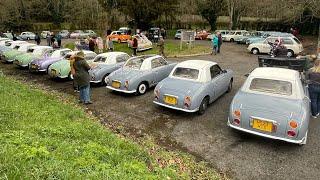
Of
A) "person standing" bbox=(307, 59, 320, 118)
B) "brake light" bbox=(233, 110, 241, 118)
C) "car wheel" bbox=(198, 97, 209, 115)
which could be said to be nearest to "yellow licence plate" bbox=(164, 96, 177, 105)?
"car wheel" bbox=(198, 97, 209, 115)

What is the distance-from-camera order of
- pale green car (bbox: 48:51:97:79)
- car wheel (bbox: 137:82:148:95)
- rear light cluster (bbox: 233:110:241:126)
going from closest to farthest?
rear light cluster (bbox: 233:110:241:126), car wheel (bbox: 137:82:148:95), pale green car (bbox: 48:51:97:79)

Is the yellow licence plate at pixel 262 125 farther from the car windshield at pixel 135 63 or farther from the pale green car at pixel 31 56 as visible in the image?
the pale green car at pixel 31 56

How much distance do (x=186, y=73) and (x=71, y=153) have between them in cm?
504

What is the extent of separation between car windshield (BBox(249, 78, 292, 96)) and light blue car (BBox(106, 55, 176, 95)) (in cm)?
429

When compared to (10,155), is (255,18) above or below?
above

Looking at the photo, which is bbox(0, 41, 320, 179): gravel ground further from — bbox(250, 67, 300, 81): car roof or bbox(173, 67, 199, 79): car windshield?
bbox(250, 67, 300, 81): car roof

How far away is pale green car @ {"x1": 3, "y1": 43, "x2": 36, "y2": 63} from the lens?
17.0 meters

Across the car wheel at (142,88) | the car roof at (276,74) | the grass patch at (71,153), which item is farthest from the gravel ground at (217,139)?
the car roof at (276,74)

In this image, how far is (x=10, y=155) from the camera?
4074mm

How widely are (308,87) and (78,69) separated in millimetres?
6826

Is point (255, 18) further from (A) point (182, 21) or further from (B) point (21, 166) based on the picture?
(B) point (21, 166)

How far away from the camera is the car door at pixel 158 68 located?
1080 cm

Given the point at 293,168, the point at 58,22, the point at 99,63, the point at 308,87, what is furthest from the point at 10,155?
the point at 58,22

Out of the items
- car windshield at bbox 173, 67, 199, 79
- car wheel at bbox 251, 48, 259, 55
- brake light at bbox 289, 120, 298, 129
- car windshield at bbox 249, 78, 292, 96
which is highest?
car wheel at bbox 251, 48, 259, 55
